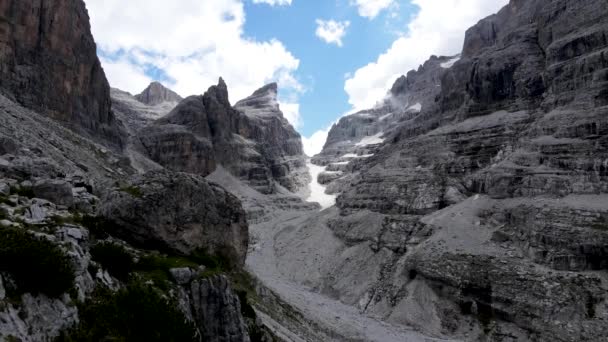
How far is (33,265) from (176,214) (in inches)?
506

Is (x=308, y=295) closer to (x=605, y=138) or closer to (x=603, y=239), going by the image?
(x=603, y=239)

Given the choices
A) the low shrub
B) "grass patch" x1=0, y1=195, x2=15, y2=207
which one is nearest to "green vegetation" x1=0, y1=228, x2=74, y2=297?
"grass patch" x1=0, y1=195, x2=15, y2=207

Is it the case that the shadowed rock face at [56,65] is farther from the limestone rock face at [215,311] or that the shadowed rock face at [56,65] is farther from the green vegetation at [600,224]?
the green vegetation at [600,224]

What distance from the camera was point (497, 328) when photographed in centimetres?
5612

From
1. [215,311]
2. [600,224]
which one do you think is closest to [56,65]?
[215,311]

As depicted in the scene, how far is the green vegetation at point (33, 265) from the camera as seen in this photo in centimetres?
1240

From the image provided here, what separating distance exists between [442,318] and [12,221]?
57.2 metres

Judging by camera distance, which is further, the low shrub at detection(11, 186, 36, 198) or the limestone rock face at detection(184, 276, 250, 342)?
the limestone rock face at detection(184, 276, 250, 342)

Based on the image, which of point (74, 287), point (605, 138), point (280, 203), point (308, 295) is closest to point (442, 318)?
point (308, 295)

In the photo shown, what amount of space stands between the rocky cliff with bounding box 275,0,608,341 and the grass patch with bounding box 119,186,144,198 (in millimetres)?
47289

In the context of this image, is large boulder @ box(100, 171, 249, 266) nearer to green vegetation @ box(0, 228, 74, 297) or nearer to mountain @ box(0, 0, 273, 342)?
mountain @ box(0, 0, 273, 342)

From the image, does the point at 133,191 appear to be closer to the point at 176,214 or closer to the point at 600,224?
the point at 176,214

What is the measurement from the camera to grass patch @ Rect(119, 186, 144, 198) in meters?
24.1

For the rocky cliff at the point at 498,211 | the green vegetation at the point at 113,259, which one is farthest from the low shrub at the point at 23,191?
the rocky cliff at the point at 498,211
